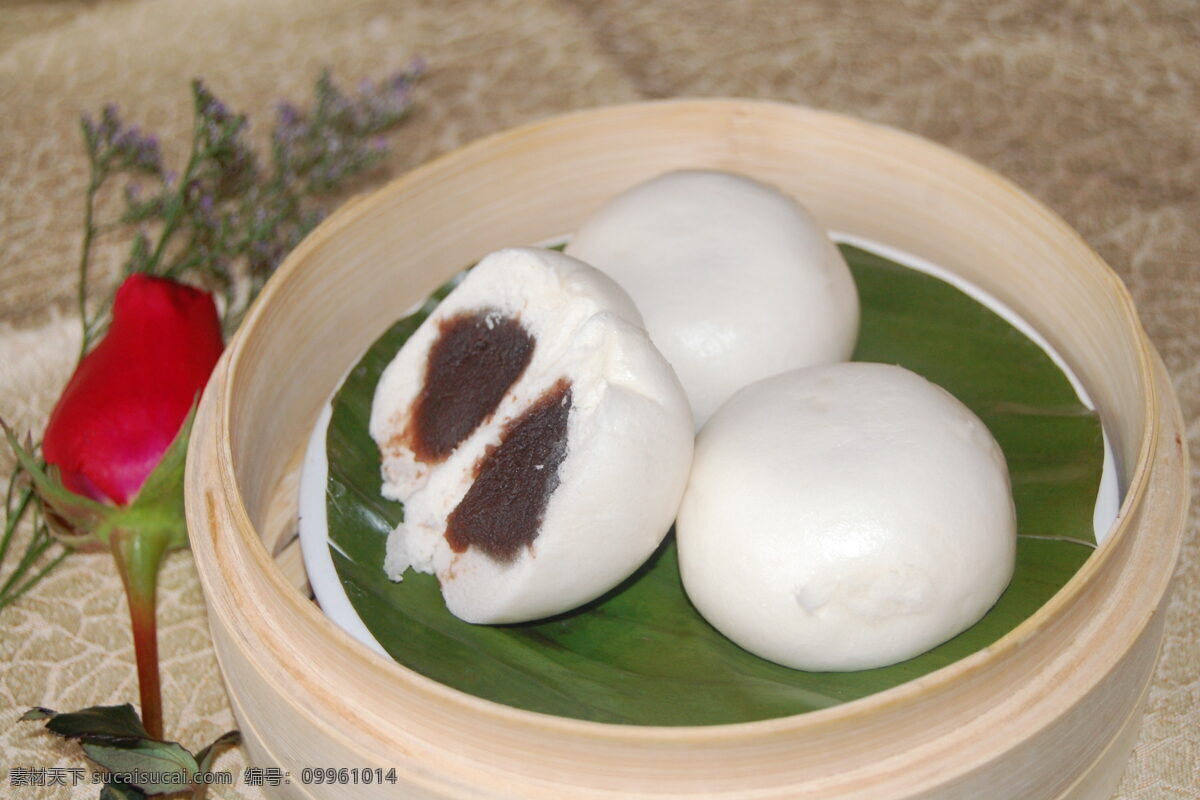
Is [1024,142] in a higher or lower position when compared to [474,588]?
lower

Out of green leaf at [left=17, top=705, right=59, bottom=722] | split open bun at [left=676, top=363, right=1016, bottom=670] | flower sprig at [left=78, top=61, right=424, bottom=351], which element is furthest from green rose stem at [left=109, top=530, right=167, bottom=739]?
split open bun at [left=676, top=363, right=1016, bottom=670]

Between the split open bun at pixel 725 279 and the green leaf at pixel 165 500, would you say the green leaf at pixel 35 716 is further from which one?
the split open bun at pixel 725 279

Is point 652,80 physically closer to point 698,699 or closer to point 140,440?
point 140,440

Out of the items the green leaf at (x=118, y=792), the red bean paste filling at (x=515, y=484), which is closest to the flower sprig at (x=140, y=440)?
the green leaf at (x=118, y=792)

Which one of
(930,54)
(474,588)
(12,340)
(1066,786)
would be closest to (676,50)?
(930,54)

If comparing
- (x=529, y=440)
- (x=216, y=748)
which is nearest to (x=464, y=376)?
(x=529, y=440)

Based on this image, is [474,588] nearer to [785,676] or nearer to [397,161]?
[785,676]

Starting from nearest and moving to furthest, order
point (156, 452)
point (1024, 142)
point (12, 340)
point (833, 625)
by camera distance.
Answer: point (833, 625) < point (156, 452) < point (12, 340) < point (1024, 142)
